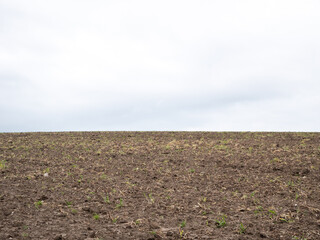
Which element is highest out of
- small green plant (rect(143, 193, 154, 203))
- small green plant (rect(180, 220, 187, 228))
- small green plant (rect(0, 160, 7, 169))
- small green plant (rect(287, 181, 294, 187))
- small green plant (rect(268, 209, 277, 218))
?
small green plant (rect(0, 160, 7, 169))

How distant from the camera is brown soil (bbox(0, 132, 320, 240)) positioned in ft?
17.5

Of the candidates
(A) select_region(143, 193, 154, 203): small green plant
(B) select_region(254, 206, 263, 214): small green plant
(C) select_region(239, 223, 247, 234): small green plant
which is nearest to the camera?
(C) select_region(239, 223, 247, 234): small green plant

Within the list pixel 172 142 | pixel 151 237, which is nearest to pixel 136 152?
pixel 172 142

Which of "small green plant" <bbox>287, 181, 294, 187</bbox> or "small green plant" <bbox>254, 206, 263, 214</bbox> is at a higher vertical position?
"small green plant" <bbox>287, 181, 294, 187</bbox>

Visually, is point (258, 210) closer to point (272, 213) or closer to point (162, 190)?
point (272, 213)

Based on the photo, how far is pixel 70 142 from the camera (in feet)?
44.5

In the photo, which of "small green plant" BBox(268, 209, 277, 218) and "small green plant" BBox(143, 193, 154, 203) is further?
"small green plant" BBox(143, 193, 154, 203)

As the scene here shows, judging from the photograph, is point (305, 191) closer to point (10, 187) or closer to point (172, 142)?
point (172, 142)

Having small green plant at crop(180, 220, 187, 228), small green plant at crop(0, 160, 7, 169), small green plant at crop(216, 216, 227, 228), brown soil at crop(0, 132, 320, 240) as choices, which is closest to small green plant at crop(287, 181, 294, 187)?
brown soil at crop(0, 132, 320, 240)

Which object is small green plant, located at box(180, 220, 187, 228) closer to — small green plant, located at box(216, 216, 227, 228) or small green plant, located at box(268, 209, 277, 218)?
small green plant, located at box(216, 216, 227, 228)

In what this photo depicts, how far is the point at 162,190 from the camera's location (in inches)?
291

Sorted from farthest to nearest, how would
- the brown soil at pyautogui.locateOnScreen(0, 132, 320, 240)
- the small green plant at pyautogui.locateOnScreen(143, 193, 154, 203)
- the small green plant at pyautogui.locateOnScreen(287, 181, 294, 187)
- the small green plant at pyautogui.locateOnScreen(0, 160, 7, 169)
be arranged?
the small green plant at pyautogui.locateOnScreen(0, 160, 7, 169) → the small green plant at pyautogui.locateOnScreen(287, 181, 294, 187) → the small green plant at pyautogui.locateOnScreen(143, 193, 154, 203) → the brown soil at pyautogui.locateOnScreen(0, 132, 320, 240)

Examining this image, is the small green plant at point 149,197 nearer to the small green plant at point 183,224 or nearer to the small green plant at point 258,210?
the small green plant at point 183,224

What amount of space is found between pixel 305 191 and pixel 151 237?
15.0ft
